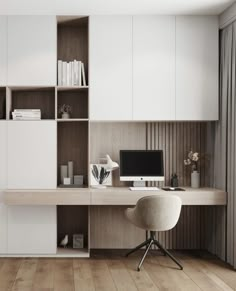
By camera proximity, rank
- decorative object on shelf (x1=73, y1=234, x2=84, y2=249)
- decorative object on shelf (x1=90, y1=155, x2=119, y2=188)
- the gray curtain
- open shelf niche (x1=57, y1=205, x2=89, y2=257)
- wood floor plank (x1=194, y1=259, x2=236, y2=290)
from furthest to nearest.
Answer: open shelf niche (x1=57, y1=205, x2=89, y2=257), decorative object on shelf (x1=73, y1=234, x2=84, y2=249), decorative object on shelf (x1=90, y1=155, x2=119, y2=188), the gray curtain, wood floor plank (x1=194, y1=259, x2=236, y2=290)

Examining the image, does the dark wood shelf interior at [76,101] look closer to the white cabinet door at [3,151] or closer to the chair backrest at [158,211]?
the white cabinet door at [3,151]

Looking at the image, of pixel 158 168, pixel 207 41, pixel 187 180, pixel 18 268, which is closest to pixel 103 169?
pixel 158 168

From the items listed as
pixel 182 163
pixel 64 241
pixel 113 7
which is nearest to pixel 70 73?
pixel 113 7

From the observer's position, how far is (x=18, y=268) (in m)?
4.69

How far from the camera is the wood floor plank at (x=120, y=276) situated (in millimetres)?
4105

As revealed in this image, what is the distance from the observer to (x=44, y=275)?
4.45m

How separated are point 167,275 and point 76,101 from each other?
231 cm

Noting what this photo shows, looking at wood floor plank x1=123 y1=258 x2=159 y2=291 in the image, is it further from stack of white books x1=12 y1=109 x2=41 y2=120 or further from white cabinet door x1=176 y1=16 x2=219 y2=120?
stack of white books x1=12 y1=109 x2=41 y2=120

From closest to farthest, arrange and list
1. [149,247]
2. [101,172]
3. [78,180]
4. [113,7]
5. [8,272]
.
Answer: [8,272] → [113,7] → [149,247] → [101,172] → [78,180]

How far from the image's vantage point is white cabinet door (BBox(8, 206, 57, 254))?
5.14m

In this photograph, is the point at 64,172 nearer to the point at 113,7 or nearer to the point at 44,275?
the point at 44,275

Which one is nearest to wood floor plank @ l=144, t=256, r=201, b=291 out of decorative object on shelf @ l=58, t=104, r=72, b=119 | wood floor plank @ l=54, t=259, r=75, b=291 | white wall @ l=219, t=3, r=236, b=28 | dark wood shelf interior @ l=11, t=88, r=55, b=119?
wood floor plank @ l=54, t=259, r=75, b=291

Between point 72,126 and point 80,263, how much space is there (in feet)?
5.30

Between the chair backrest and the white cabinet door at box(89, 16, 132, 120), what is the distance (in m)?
1.06
